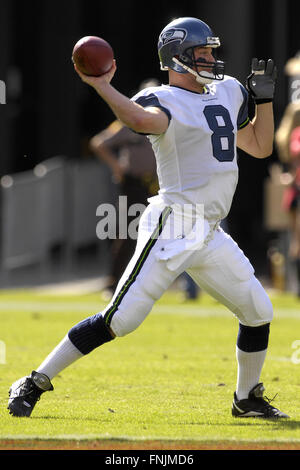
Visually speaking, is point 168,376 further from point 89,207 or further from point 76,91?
point 76,91

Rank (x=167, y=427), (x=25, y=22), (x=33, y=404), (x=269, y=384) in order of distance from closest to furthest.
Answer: (x=167, y=427) → (x=33, y=404) → (x=269, y=384) → (x=25, y=22)

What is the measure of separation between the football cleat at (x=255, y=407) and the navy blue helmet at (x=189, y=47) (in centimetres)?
151

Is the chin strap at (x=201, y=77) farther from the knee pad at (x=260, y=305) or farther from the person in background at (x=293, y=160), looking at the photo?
the person in background at (x=293, y=160)

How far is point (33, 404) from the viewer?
19.4 ft

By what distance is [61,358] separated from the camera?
231 inches

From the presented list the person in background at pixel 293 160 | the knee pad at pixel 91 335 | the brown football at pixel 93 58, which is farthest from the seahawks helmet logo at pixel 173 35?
the person in background at pixel 293 160

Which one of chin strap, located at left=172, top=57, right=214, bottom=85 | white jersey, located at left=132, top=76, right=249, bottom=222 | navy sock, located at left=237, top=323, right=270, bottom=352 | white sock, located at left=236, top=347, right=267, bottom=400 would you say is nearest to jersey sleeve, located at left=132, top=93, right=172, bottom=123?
white jersey, located at left=132, top=76, right=249, bottom=222

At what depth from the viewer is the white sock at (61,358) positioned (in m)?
5.84

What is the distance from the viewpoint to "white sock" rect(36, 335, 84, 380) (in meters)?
5.84

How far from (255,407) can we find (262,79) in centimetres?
158

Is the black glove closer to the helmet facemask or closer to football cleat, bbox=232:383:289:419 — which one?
the helmet facemask

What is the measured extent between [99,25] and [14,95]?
1.71m

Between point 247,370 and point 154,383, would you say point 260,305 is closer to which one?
point 247,370

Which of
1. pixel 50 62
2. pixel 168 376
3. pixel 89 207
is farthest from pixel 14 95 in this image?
pixel 168 376
